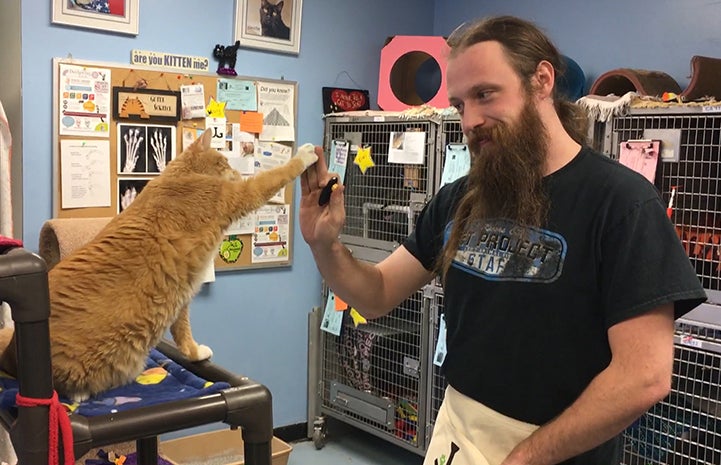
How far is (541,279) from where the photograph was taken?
1.25 meters

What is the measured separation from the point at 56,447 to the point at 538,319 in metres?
0.80

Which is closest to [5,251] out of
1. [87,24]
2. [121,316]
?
[121,316]

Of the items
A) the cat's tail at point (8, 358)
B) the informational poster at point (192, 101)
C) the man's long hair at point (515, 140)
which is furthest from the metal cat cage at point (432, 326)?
the cat's tail at point (8, 358)

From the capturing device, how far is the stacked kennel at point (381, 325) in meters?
3.05

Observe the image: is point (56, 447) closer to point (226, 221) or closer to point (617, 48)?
point (226, 221)

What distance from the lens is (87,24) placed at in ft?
9.07

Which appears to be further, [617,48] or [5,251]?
[617,48]

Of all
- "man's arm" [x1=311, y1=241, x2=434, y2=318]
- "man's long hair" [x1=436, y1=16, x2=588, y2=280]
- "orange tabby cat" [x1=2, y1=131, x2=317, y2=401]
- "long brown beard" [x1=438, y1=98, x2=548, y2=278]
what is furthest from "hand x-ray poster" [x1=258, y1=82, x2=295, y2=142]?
"long brown beard" [x1=438, y1=98, x2=548, y2=278]

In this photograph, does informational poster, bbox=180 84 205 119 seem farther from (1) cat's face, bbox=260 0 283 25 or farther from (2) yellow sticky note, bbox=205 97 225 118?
(1) cat's face, bbox=260 0 283 25

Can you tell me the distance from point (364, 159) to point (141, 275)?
1.78 metres

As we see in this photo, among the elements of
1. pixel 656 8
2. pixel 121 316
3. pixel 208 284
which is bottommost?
pixel 208 284

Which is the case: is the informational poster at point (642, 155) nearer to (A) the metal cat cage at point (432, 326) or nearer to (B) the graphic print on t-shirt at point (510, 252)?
(A) the metal cat cage at point (432, 326)

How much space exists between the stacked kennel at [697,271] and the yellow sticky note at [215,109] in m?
1.67

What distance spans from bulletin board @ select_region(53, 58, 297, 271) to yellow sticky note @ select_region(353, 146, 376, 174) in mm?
472
